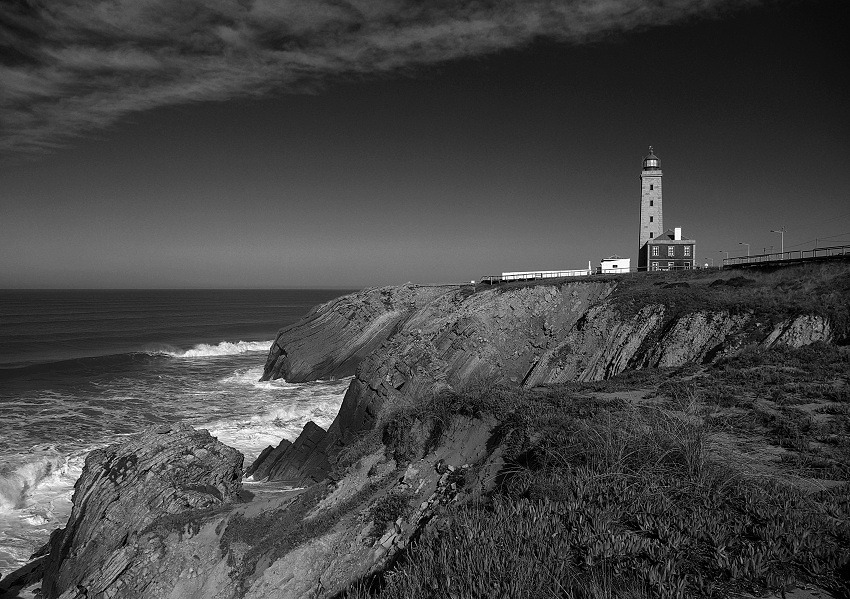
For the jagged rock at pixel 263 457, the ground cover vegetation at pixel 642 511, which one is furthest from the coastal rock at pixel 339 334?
the ground cover vegetation at pixel 642 511

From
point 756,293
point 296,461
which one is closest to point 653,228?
point 756,293

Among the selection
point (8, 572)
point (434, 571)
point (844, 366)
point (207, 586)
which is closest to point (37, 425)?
point (8, 572)

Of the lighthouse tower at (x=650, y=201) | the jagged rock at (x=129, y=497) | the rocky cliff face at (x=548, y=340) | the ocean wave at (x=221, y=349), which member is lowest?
the ocean wave at (x=221, y=349)

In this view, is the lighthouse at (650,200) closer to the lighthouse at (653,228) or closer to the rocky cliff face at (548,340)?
the lighthouse at (653,228)

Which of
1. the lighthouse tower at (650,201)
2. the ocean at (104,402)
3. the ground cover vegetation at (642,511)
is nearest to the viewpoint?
the ground cover vegetation at (642,511)

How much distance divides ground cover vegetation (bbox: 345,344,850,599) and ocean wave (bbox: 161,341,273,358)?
4233 centimetres

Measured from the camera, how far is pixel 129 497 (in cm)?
983

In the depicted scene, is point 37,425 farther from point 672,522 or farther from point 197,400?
point 672,522

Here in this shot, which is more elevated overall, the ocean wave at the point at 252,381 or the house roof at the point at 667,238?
the house roof at the point at 667,238

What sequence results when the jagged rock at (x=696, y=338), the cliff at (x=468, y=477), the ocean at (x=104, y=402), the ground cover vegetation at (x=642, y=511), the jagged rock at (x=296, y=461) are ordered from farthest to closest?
the jagged rock at (x=696, y=338), the jagged rock at (x=296, y=461), the ocean at (x=104, y=402), the cliff at (x=468, y=477), the ground cover vegetation at (x=642, y=511)

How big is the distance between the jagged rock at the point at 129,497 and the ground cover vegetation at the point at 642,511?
5.00 m

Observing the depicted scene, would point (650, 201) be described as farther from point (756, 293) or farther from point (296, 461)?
point (296, 461)

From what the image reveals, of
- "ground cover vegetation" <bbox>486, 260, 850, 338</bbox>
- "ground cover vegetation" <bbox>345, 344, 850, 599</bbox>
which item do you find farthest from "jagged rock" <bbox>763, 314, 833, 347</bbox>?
"ground cover vegetation" <bbox>345, 344, 850, 599</bbox>

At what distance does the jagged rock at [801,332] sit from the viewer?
49.8ft
